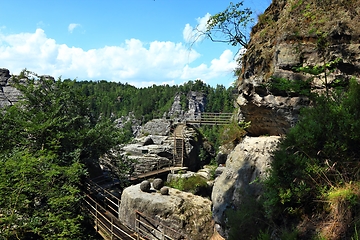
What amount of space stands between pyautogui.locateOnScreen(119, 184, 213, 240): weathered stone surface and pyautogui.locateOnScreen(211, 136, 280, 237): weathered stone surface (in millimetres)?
2303

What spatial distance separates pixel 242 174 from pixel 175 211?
3261 mm

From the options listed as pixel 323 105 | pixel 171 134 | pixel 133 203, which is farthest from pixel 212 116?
pixel 323 105

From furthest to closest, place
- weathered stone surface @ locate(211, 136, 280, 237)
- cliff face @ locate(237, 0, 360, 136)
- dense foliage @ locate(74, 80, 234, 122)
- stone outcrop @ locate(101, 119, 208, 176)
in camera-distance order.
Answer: dense foliage @ locate(74, 80, 234, 122) → stone outcrop @ locate(101, 119, 208, 176) → weathered stone surface @ locate(211, 136, 280, 237) → cliff face @ locate(237, 0, 360, 136)

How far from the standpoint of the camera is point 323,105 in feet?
11.9

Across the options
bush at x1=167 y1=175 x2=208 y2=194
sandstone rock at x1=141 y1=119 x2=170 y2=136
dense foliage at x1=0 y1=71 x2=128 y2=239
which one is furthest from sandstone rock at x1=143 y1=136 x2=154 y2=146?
dense foliage at x1=0 y1=71 x2=128 y2=239

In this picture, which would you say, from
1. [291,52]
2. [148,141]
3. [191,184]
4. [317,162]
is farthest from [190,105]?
[317,162]

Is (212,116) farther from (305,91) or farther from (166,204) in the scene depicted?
(305,91)

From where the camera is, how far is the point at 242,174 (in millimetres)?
5441

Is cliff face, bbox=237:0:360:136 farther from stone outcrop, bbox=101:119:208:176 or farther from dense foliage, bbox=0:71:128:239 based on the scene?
stone outcrop, bbox=101:119:208:176

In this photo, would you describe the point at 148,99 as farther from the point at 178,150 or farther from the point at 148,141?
the point at 178,150

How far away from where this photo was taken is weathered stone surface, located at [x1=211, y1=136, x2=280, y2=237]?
5.12 meters

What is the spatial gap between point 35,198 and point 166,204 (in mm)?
4708

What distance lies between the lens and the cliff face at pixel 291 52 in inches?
192

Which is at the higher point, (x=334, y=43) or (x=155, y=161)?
(x=334, y=43)
